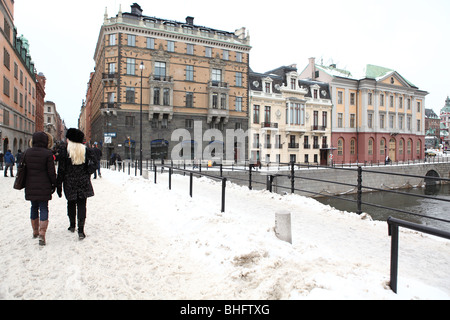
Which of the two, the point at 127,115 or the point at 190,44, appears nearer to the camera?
the point at 127,115

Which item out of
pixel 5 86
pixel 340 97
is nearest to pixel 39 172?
pixel 5 86

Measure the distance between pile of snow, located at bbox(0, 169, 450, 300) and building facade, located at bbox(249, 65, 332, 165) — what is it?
34520mm

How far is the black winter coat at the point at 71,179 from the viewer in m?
5.48

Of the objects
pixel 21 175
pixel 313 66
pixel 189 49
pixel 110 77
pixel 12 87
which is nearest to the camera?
pixel 21 175

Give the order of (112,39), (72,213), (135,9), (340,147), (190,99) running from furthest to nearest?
1. (340,147)
2. (190,99)
3. (135,9)
4. (112,39)
5. (72,213)

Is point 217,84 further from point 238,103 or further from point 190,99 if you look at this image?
point 190,99

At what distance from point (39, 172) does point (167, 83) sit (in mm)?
33323

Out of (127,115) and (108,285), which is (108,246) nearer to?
(108,285)

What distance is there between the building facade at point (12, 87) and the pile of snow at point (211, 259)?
26.3m

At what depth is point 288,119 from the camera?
42.7m

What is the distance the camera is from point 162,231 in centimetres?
627

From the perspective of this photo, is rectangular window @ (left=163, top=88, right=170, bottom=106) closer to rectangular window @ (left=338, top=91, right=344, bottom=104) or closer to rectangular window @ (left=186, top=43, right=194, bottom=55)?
rectangular window @ (left=186, top=43, right=194, bottom=55)
